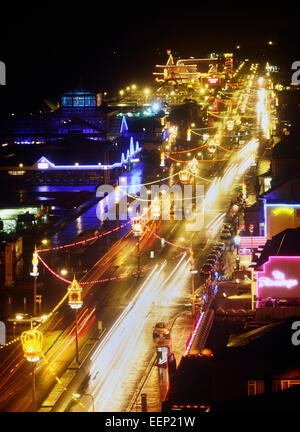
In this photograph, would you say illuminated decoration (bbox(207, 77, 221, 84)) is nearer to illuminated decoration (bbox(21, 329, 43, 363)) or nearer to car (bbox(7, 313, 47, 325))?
car (bbox(7, 313, 47, 325))

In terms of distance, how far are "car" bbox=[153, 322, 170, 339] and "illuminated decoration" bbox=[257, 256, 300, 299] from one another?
342 cm

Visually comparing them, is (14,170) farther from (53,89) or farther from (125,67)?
(125,67)

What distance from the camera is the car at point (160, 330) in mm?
24438

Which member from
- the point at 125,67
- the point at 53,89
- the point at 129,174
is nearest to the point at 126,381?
the point at 129,174

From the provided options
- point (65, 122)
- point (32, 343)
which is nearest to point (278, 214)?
point (32, 343)

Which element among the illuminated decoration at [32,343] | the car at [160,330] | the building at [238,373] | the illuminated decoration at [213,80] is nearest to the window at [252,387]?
the building at [238,373]

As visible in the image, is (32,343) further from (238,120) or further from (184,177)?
(238,120)

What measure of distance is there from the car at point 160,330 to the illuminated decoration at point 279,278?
3416mm

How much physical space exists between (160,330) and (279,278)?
14.9 ft

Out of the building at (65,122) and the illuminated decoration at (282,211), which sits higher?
the building at (65,122)

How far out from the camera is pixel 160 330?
80.9 ft

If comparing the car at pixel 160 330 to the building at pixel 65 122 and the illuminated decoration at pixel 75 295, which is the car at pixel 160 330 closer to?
the illuminated decoration at pixel 75 295

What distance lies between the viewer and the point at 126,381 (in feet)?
67.8

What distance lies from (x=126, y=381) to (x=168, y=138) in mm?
50613
